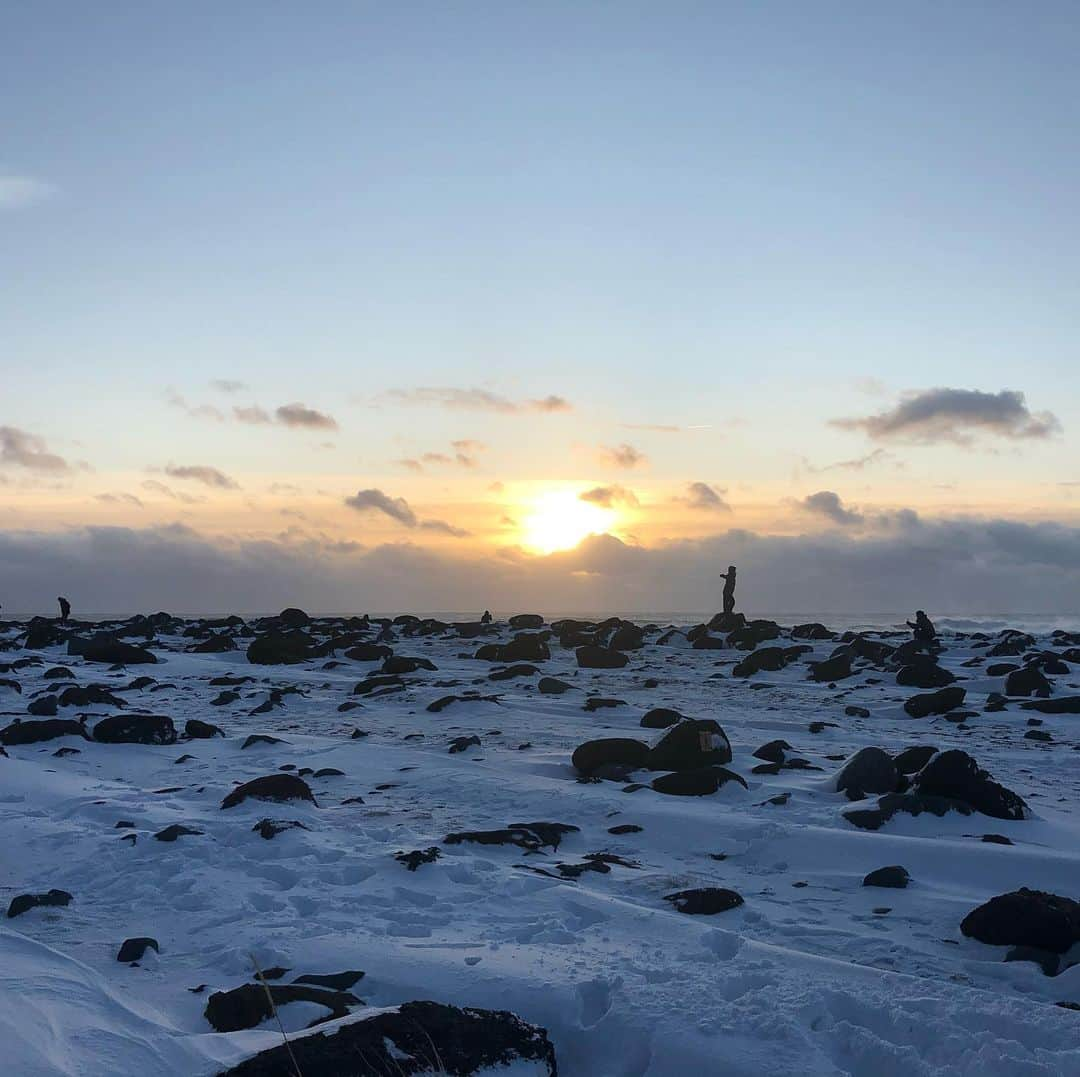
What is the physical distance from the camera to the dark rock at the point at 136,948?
213 inches

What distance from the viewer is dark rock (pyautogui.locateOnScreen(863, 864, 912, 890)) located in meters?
6.73

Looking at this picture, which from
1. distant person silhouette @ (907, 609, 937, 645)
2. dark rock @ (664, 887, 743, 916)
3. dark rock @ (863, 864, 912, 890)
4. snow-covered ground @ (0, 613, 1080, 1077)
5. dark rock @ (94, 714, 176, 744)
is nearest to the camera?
snow-covered ground @ (0, 613, 1080, 1077)

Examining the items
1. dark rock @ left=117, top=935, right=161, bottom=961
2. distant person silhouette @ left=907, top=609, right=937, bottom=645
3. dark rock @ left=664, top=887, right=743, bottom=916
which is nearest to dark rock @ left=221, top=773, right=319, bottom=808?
dark rock @ left=117, top=935, right=161, bottom=961

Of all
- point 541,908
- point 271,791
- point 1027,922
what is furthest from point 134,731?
point 1027,922

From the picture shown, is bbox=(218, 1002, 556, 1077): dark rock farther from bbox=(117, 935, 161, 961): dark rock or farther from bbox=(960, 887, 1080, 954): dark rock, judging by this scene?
bbox=(960, 887, 1080, 954): dark rock

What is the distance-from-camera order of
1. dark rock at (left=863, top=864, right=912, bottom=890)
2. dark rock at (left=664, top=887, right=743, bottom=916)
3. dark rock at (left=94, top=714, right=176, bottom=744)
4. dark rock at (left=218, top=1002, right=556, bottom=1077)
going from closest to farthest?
dark rock at (left=218, top=1002, right=556, bottom=1077)
dark rock at (left=664, top=887, right=743, bottom=916)
dark rock at (left=863, top=864, right=912, bottom=890)
dark rock at (left=94, top=714, right=176, bottom=744)

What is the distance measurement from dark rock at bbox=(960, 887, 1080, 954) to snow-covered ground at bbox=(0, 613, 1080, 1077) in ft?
0.50

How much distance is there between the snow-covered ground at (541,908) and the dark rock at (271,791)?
177mm

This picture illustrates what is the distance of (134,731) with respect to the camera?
1241cm

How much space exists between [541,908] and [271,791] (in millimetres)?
3900

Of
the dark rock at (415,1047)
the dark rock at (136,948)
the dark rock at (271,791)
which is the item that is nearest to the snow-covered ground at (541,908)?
the dark rock at (136,948)

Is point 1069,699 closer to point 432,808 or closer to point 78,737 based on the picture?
point 432,808

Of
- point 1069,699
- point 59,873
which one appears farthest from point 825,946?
point 1069,699

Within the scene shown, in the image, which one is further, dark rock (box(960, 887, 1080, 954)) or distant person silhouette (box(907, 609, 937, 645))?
distant person silhouette (box(907, 609, 937, 645))
